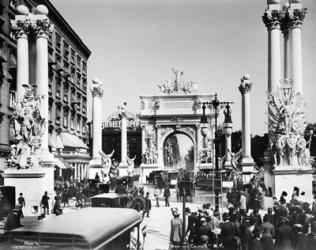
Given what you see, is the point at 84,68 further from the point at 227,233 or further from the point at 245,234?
the point at 245,234

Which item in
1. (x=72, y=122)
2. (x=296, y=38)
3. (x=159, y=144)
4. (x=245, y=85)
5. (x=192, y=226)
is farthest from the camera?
(x=159, y=144)

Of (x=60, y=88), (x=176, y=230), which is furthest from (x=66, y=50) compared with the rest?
(x=176, y=230)

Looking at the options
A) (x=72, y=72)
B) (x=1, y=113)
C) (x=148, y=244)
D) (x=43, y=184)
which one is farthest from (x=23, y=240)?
(x=72, y=72)

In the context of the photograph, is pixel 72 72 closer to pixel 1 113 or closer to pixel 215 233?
pixel 1 113

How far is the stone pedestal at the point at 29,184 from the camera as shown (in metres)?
22.9

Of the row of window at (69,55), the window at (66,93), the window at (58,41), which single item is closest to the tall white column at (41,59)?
the row of window at (69,55)

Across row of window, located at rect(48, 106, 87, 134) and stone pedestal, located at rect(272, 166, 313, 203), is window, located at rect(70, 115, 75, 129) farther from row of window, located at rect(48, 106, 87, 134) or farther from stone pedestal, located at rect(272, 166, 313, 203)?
stone pedestal, located at rect(272, 166, 313, 203)

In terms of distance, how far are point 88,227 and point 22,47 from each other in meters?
19.3

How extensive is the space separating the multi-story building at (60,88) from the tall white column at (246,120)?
17790mm

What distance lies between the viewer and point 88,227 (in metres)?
8.25

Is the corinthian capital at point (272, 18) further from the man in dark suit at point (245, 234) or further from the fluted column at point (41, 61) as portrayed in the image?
the man in dark suit at point (245, 234)

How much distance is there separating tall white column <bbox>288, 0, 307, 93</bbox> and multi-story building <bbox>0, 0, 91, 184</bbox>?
Result: 24.5 meters

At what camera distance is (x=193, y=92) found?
76875 millimetres

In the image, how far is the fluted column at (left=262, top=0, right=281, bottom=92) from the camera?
82.6 ft
